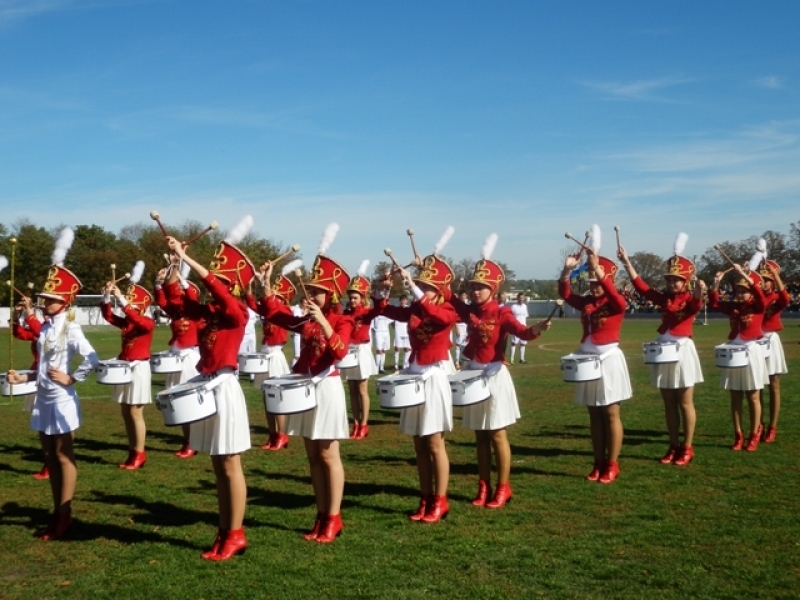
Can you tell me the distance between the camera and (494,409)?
8.51 m

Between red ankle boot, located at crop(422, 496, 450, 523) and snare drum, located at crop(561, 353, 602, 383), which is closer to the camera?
red ankle boot, located at crop(422, 496, 450, 523)

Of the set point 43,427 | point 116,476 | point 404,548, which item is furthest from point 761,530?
point 116,476

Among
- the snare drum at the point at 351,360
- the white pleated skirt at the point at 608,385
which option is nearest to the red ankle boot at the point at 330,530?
the white pleated skirt at the point at 608,385

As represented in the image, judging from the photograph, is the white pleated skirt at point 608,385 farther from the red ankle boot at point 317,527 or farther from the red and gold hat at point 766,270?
the red and gold hat at point 766,270

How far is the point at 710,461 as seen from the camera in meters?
10.9

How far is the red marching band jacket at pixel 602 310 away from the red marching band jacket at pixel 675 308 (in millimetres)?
996

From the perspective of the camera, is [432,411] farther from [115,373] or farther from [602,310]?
[115,373]

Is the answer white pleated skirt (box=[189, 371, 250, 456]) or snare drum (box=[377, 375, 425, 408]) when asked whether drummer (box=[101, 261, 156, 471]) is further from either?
snare drum (box=[377, 375, 425, 408])

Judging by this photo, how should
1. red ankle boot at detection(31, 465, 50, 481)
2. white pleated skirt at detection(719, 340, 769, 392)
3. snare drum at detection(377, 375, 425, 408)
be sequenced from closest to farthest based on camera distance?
snare drum at detection(377, 375, 425, 408) → red ankle boot at detection(31, 465, 50, 481) → white pleated skirt at detection(719, 340, 769, 392)

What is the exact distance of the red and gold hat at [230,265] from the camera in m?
7.39

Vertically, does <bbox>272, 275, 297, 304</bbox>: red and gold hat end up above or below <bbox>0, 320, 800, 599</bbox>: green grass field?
above

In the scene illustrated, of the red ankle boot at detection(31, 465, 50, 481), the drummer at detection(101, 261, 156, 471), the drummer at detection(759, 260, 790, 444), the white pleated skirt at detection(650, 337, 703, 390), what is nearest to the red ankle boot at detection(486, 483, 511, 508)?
the white pleated skirt at detection(650, 337, 703, 390)

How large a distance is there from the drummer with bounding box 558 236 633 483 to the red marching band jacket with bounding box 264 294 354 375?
10.1ft

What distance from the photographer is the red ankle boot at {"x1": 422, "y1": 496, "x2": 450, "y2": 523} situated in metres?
8.20
